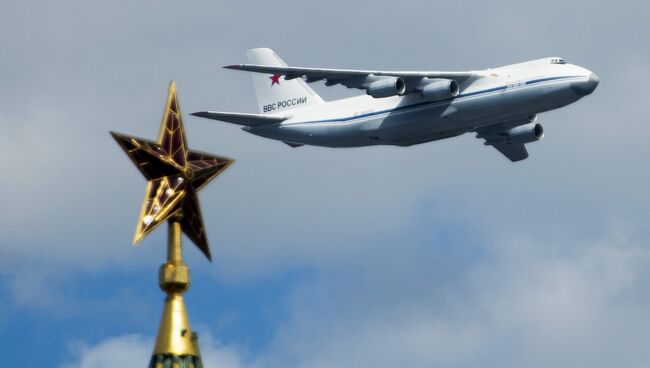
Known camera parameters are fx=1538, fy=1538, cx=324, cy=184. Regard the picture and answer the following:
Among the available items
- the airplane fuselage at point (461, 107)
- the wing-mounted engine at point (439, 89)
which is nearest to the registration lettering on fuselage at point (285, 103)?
the airplane fuselage at point (461, 107)

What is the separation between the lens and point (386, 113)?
7250cm

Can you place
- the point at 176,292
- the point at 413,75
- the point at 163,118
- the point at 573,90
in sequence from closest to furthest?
the point at 176,292, the point at 163,118, the point at 573,90, the point at 413,75

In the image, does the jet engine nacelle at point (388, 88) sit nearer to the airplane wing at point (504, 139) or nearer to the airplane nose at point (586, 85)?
the airplane wing at point (504, 139)

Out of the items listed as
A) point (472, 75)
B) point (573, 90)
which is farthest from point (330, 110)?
point (573, 90)

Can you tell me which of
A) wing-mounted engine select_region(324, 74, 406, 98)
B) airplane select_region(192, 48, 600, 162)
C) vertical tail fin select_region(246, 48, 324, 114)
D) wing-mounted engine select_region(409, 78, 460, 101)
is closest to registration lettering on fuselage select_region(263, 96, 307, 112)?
vertical tail fin select_region(246, 48, 324, 114)

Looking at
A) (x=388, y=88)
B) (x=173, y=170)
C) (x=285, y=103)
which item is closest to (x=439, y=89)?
(x=388, y=88)

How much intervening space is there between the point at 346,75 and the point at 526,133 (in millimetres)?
9919

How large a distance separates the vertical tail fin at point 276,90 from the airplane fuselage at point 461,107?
7.38 metres

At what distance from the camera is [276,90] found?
85188 mm

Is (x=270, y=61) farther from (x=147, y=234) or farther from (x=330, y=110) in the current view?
(x=147, y=234)

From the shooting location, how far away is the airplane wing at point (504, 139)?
3027 inches

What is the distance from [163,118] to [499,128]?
45.8 metres

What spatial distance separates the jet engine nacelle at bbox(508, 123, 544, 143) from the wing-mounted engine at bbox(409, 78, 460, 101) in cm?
663

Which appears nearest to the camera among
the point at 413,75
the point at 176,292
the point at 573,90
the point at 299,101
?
the point at 176,292
